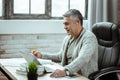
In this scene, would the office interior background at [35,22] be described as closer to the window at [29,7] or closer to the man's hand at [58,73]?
the window at [29,7]

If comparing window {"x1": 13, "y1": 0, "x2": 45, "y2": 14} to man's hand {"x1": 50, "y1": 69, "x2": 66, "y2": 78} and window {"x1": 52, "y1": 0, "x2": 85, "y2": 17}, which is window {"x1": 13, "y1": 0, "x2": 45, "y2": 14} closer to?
window {"x1": 52, "y1": 0, "x2": 85, "y2": 17}

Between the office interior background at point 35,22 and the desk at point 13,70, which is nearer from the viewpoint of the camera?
the desk at point 13,70

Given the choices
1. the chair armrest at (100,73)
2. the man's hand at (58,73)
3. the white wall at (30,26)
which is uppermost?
the white wall at (30,26)

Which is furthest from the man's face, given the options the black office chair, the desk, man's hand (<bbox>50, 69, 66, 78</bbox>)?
man's hand (<bbox>50, 69, 66, 78</bbox>)

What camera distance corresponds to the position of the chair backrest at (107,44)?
334 cm

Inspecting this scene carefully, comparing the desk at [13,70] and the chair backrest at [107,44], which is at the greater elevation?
the chair backrest at [107,44]

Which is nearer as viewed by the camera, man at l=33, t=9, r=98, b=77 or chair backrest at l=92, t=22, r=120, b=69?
man at l=33, t=9, r=98, b=77

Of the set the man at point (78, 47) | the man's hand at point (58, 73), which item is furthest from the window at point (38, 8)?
the man's hand at point (58, 73)

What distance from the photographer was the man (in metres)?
3.01

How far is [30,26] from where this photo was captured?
4.25m

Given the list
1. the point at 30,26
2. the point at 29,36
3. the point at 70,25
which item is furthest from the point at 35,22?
the point at 70,25

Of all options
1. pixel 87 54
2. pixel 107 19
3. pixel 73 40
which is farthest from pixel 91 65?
pixel 107 19

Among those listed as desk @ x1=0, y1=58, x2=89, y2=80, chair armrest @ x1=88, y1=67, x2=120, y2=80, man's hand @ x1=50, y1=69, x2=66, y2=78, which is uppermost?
man's hand @ x1=50, y1=69, x2=66, y2=78

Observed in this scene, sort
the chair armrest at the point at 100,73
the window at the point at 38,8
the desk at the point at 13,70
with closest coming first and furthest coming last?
the desk at the point at 13,70 → the chair armrest at the point at 100,73 → the window at the point at 38,8
